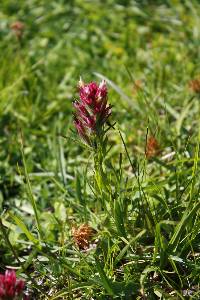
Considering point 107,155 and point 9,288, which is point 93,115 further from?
point 107,155

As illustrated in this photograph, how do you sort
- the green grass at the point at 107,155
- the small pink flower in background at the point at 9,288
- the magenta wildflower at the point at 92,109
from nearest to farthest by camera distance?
the small pink flower in background at the point at 9,288 < the magenta wildflower at the point at 92,109 < the green grass at the point at 107,155

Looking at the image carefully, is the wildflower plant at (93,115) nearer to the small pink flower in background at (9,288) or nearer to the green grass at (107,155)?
the green grass at (107,155)

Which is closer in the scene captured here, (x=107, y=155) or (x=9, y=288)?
(x=9, y=288)

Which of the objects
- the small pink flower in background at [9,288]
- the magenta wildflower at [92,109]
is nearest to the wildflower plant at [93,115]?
the magenta wildflower at [92,109]

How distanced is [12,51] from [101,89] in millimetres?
2627

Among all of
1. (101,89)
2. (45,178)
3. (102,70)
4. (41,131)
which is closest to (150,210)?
(101,89)

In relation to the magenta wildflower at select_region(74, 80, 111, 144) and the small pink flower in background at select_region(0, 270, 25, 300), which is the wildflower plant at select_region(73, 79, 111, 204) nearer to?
the magenta wildflower at select_region(74, 80, 111, 144)

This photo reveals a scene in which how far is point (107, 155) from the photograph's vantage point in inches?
126

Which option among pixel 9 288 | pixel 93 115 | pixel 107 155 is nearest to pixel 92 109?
pixel 93 115

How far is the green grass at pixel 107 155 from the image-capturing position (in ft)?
7.21

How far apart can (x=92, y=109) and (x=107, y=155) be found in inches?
46.3

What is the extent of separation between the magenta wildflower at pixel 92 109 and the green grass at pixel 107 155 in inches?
9.3

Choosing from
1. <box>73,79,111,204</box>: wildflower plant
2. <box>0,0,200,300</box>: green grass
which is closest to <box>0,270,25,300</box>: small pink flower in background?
<box>0,0,200,300</box>: green grass

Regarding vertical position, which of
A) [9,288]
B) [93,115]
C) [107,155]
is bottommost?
[107,155]
